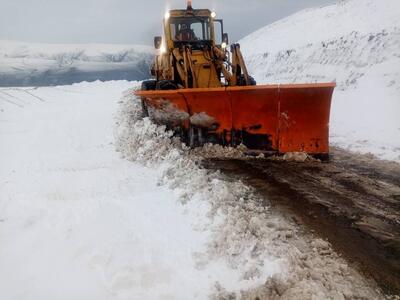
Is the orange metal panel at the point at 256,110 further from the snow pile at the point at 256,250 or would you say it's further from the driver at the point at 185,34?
the driver at the point at 185,34

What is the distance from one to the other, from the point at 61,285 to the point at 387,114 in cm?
828

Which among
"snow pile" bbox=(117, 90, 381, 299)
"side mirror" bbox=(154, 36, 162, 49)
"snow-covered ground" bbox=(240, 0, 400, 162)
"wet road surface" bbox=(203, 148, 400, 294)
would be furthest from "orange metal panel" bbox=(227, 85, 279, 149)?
"side mirror" bbox=(154, 36, 162, 49)

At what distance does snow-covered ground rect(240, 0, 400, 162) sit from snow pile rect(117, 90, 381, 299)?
3.34 metres

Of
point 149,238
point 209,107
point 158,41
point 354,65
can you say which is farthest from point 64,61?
point 149,238

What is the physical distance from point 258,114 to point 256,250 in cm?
359

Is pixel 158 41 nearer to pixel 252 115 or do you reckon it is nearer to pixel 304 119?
pixel 252 115

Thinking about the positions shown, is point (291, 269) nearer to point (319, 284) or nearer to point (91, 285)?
point (319, 284)

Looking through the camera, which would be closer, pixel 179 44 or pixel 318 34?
pixel 179 44

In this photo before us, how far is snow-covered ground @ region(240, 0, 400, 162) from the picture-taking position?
8.53 meters

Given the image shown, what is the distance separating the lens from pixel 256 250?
3268mm

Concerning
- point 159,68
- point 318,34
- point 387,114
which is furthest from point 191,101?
point 318,34

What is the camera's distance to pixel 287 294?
2.72 m

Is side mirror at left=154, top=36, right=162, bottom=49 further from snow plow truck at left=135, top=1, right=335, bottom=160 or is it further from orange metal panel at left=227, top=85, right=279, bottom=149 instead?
orange metal panel at left=227, top=85, right=279, bottom=149

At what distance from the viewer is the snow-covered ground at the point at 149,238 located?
2914 mm
